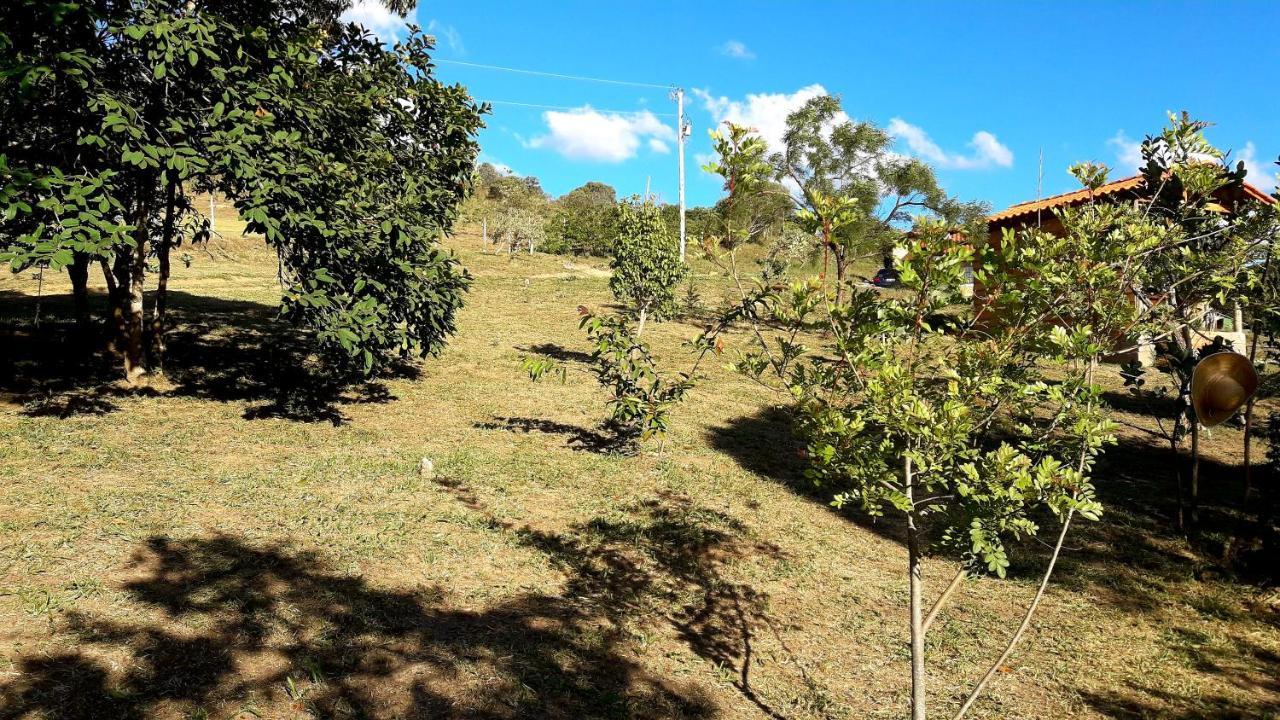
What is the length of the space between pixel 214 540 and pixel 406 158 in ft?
23.1

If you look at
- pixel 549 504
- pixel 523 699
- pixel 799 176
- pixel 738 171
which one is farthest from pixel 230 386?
pixel 799 176

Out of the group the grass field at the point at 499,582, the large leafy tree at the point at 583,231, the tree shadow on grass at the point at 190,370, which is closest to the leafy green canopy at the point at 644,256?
the tree shadow on grass at the point at 190,370

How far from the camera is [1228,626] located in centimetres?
681

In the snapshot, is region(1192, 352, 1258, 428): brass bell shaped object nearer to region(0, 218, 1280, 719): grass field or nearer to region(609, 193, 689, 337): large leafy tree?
region(0, 218, 1280, 719): grass field

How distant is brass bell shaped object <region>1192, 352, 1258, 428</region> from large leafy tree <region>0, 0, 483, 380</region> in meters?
8.14

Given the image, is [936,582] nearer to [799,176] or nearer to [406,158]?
[406,158]

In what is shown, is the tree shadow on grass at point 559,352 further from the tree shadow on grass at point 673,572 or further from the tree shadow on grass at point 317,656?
the tree shadow on grass at point 317,656

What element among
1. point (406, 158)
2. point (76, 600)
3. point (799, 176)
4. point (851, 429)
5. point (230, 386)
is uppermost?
point (799, 176)

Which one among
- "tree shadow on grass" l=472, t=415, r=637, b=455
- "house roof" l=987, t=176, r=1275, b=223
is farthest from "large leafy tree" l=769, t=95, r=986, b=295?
"tree shadow on grass" l=472, t=415, r=637, b=455

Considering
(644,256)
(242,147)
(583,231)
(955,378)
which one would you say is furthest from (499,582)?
(583,231)

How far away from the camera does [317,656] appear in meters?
4.86

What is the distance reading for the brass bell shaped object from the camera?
4.43 metres

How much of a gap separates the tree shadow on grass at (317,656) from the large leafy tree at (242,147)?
336 cm

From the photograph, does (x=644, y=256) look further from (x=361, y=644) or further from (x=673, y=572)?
(x=361, y=644)
